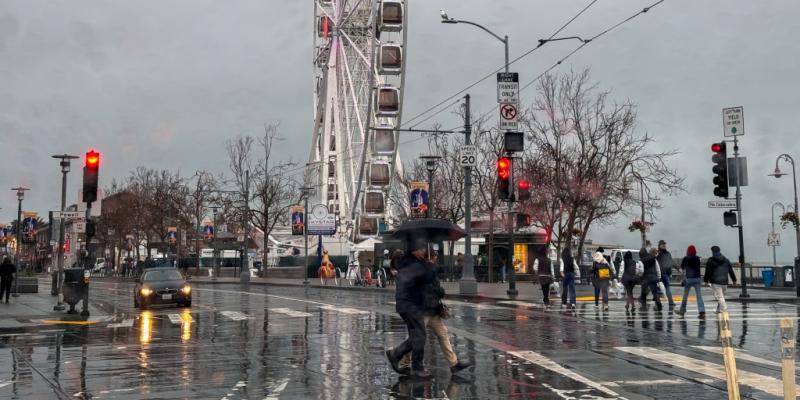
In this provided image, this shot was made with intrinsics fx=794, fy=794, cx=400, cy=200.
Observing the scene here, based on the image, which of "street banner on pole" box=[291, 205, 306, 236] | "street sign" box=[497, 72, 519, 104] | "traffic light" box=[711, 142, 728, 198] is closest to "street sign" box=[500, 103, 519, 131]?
"street sign" box=[497, 72, 519, 104]

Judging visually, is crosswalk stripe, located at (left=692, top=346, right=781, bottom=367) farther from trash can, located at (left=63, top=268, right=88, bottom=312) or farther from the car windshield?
the car windshield

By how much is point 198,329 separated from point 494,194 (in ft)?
110

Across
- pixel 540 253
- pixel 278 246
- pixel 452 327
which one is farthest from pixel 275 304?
pixel 278 246

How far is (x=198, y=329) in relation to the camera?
17703mm

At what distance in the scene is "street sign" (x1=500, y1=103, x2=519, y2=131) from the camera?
27172 millimetres

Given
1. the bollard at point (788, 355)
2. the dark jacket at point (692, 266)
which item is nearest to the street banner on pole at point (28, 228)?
the dark jacket at point (692, 266)

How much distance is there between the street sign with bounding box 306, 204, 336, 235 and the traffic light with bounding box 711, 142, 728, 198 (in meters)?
29.9

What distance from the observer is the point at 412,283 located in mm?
10125

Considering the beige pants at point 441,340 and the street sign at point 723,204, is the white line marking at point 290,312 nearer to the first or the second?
the beige pants at point 441,340

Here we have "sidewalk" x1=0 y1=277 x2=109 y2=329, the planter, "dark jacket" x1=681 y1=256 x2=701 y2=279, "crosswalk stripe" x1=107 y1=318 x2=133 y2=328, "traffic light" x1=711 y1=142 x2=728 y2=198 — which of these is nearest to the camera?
"crosswalk stripe" x1=107 y1=318 x2=133 y2=328

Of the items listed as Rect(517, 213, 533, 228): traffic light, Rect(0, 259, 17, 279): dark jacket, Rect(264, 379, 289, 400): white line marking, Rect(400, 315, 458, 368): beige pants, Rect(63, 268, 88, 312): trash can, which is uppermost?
Rect(517, 213, 533, 228): traffic light

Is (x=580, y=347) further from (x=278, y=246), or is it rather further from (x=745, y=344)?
(x=278, y=246)

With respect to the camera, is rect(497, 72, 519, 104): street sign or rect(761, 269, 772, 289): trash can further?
rect(761, 269, 772, 289): trash can

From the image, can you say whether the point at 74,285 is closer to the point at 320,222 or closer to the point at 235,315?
the point at 235,315
